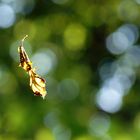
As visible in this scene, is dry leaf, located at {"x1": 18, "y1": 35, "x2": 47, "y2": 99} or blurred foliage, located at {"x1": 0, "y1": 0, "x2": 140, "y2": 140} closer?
dry leaf, located at {"x1": 18, "y1": 35, "x2": 47, "y2": 99}

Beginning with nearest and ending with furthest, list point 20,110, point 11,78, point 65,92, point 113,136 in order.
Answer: point 113,136
point 20,110
point 11,78
point 65,92

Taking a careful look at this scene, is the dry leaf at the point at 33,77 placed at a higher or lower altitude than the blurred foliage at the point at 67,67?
lower

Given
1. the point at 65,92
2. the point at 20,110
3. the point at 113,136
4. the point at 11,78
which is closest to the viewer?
the point at 113,136

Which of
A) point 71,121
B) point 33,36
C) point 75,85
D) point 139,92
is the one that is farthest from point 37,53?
point 71,121

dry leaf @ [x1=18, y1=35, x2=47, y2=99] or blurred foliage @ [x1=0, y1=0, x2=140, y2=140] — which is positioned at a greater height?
blurred foliage @ [x1=0, y1=0, x2=140, y2=140]

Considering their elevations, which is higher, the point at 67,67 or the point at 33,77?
the point at 67,67

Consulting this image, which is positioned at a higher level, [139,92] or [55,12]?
[55,12]

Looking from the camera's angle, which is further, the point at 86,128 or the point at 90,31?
the point at 90,31

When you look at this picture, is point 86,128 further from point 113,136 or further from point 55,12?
point 55,12
